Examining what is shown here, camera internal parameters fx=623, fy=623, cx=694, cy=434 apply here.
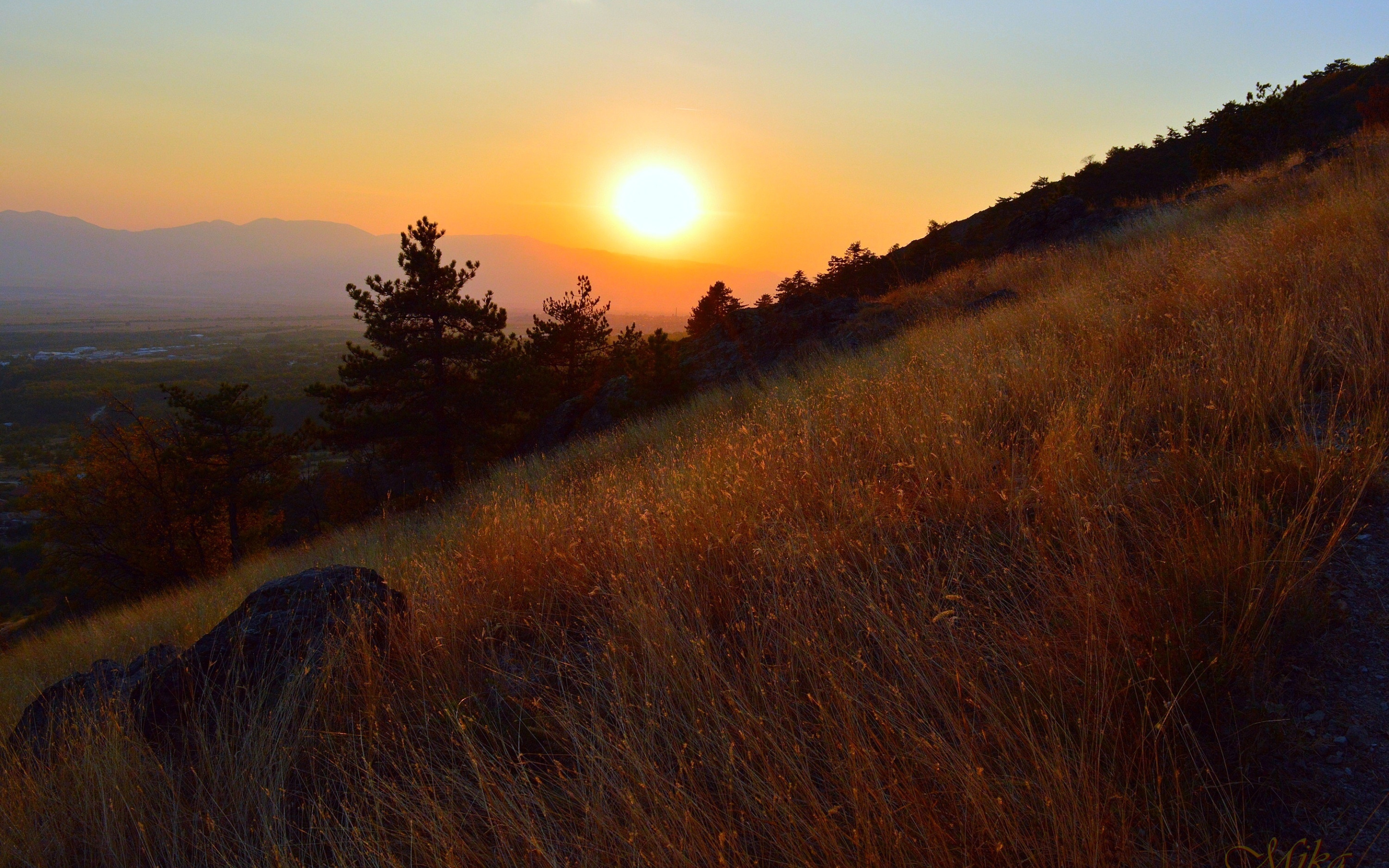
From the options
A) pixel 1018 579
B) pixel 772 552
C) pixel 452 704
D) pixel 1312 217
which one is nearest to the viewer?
pixel 1018 579

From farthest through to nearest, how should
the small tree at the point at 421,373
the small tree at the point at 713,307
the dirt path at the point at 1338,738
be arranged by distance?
the small tree at the point at 713,307 < the small tree at the point at 421,373 < the dirt path at the point at 1338,738

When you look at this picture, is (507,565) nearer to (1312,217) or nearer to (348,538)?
(1312,217)

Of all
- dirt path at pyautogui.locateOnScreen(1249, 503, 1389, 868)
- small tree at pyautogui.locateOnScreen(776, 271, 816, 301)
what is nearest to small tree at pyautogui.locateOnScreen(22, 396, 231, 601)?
small tree at pyautogui.locateOnScreen(776, 271, 816, 301)

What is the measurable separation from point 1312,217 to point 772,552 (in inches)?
270

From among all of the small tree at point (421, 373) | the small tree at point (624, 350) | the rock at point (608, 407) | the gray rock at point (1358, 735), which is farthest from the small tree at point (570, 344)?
the gray rock at point (1358, 735)

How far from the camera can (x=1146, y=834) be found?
4.71 feet

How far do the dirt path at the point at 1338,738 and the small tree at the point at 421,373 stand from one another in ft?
57.1

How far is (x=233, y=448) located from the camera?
69.9 feet

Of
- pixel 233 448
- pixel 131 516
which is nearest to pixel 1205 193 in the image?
pixel 233 448

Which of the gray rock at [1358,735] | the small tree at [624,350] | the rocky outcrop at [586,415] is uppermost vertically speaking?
the small tree at [624,350]

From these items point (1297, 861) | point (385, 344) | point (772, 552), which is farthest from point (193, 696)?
point (385, 344)

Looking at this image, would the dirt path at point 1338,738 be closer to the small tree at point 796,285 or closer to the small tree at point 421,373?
the small tree at point 421,373

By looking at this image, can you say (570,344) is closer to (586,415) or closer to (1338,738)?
(586,415)

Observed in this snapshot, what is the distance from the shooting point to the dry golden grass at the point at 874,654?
1588 mm
